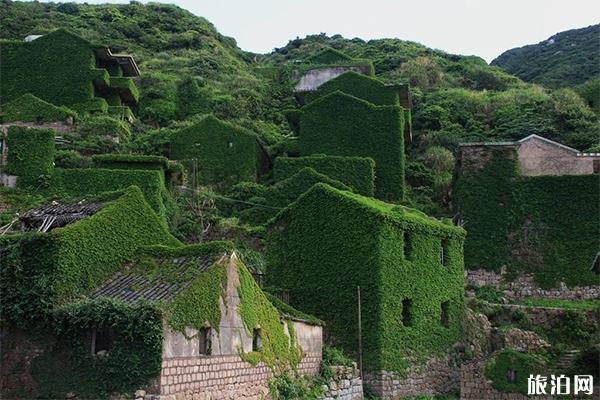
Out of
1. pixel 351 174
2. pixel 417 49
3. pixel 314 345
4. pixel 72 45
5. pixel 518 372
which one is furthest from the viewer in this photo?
pixel 417 49

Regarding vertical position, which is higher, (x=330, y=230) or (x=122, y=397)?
Result: (x=330, y=230)

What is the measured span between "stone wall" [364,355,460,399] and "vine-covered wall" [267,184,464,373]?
36 cm

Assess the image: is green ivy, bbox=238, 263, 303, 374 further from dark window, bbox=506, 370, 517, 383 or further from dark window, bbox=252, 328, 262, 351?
dark window, bbox=506, 370, 517, 383

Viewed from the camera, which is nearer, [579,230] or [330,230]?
[330,230]

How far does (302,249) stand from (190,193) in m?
15.1

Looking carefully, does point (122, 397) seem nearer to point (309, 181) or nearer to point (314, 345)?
point (314, 345)

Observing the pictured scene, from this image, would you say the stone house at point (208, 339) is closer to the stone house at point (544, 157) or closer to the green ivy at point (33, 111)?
the stone house at point (544, 157)

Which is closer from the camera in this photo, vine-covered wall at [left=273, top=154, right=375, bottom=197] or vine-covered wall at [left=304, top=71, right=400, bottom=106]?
vine-covered wall at [left=273, top=154, right=375, bottom=197]

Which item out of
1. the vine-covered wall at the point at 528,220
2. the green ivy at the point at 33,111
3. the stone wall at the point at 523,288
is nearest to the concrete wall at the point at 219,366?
the stone wall at the point at 523,288

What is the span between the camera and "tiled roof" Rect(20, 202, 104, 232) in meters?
18.3

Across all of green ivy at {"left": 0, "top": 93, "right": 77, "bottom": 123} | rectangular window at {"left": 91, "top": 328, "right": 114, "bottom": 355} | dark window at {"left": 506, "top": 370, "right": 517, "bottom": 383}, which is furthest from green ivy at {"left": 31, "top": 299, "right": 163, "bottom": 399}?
green ivy at {"left": 0, "top": 93, "right": 77, "bottom": 123}

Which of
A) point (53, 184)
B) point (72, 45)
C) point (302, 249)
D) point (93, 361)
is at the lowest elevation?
point (93, 361)

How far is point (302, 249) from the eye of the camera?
89.3 ft

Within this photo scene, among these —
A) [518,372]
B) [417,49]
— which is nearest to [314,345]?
[518,372]
